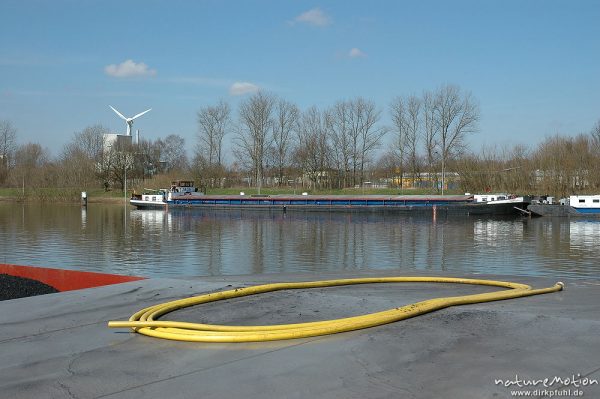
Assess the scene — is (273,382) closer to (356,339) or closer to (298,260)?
(356,339)

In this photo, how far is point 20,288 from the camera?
7.95 meters

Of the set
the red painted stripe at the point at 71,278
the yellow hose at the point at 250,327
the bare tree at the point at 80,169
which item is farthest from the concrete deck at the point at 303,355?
the bare tree at the point at 80,169

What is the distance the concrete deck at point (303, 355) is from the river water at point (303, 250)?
18.6ft

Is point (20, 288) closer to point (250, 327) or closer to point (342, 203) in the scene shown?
point (250, 327)

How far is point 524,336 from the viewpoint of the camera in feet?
16.4

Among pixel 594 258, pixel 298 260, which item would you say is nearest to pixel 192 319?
pixel 298 260

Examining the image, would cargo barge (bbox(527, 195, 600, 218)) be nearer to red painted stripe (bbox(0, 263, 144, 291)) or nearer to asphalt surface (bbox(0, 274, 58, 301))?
red painted stripe (bbox(0, 263, 144, 291))

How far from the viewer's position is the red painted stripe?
844 centimetres

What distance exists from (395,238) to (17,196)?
2336 inches

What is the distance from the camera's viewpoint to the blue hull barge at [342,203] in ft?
143

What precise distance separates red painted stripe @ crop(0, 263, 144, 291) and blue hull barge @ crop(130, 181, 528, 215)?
120 ft

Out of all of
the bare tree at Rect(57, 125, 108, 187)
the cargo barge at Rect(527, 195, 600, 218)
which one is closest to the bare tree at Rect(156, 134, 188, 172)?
the bare tree at Rect(57, 125, 108, 187)

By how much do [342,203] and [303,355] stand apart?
4568cm

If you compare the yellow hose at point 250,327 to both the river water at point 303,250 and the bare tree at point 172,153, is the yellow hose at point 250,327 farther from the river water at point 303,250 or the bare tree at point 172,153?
the bare tree at point 172,153
